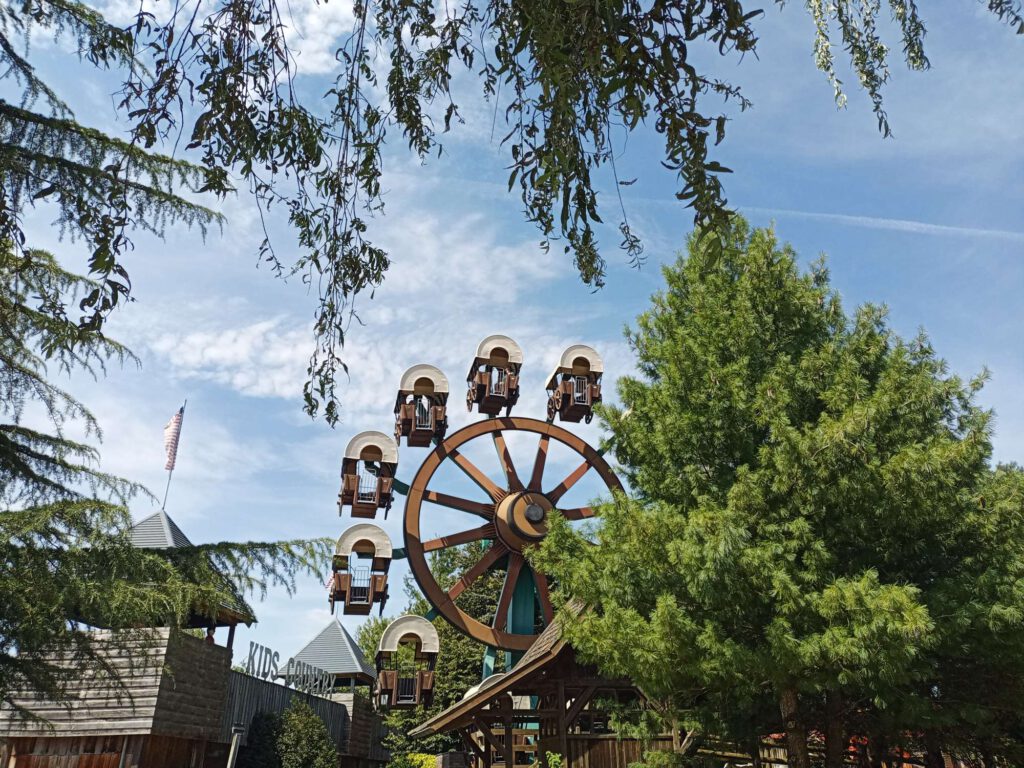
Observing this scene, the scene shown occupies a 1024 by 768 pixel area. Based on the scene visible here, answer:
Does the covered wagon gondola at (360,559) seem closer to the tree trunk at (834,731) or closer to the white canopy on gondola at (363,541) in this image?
the white canopy on gondola at (363,541)

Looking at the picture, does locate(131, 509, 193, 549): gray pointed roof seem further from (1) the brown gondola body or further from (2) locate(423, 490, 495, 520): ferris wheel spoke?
(1) the brown gondola body

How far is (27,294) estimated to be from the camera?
809 centimetres

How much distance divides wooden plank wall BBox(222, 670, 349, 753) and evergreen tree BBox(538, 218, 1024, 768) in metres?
9.76

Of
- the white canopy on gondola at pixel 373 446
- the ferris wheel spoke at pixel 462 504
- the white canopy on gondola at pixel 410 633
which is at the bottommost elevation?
the white canopy on gondola at pixel 410 633

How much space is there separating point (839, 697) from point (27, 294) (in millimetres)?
9369

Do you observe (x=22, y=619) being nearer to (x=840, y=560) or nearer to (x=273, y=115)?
(x=273, y=115)

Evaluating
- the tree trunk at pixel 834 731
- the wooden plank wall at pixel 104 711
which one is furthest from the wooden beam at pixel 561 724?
the wooden plank wall at pixel 104 711

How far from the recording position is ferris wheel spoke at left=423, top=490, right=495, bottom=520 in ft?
58.3

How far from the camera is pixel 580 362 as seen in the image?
19.0 meters

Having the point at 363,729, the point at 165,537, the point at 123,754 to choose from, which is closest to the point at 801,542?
the point at 123,754

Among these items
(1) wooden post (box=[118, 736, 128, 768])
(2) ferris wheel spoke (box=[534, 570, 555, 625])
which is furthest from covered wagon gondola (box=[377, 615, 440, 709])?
(1) wooden post (box=[118, 736, 128, 768])

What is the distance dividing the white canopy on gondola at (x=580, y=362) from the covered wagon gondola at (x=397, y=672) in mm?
6338

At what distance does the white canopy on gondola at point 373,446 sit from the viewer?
17328 mm

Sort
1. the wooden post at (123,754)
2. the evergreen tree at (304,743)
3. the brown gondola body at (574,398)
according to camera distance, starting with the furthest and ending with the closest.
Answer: the brown gondola body at (574,398)
the evergreen tree at (304,743)
the wooden post at (123,754)
